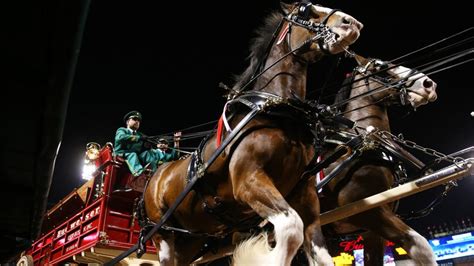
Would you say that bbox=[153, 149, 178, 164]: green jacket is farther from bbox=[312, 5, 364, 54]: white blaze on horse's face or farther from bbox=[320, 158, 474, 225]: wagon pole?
bbox=[312, 5, 364, 54]: white blaze on horse's face

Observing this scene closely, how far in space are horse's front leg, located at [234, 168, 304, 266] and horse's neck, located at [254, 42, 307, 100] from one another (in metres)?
0.83

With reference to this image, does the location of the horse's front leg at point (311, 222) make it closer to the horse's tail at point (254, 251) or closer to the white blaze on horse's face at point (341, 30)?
the horse's tail at point (254, 251)

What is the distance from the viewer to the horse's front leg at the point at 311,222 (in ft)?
9.87

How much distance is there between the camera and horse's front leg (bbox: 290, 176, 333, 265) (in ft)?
9.87

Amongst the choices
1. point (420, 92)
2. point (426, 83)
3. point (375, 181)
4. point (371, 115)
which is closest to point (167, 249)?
point (375, 181)

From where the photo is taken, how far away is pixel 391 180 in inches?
161

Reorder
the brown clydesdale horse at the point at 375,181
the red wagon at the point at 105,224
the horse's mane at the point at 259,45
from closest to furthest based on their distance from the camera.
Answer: the brown clydesdale horse at the point at 375,181, the horse's mane at the point at 259,45, the red wagon at the point at 105,224

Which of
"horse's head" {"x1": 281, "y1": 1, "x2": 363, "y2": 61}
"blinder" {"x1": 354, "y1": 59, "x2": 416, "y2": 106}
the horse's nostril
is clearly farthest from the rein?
the horse's nostril

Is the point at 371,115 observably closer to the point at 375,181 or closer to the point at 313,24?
the point at 375,181

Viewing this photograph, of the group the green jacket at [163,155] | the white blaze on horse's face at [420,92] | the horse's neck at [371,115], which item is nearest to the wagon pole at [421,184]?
the horse's neck at [371,115]

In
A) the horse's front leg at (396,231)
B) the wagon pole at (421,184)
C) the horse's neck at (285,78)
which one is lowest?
the horse's front leg at (396,231)

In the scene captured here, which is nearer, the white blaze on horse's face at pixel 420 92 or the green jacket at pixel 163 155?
the white blaze on horse's face at pixel 420 92

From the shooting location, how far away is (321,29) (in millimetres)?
3381

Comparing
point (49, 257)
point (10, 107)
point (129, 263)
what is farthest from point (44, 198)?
point (49, 257)
